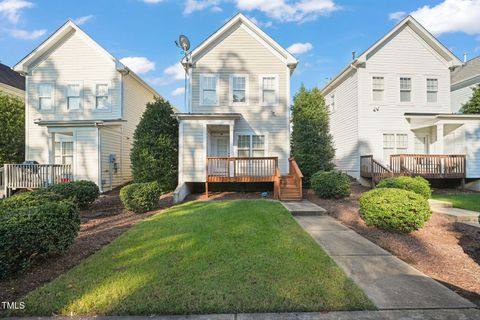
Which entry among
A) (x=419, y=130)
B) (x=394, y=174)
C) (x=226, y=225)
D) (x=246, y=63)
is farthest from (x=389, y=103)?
(x=226, y=225)

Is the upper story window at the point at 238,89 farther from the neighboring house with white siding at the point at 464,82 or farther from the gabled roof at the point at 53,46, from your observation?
the neighboring house with white siding at the point at 464,82

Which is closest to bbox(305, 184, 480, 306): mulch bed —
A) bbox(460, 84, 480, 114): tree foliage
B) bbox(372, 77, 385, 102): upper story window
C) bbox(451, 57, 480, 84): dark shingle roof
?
bbox(372, 77, 385, 102): upper story window

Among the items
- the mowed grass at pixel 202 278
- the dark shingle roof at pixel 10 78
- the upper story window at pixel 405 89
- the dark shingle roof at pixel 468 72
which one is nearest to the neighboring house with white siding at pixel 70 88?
the dark shingle roof at pixel 10 78

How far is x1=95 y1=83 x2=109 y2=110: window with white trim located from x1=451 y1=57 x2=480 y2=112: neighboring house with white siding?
24.2 meters

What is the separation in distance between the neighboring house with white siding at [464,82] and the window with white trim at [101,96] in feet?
79.3

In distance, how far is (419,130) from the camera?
1557 centimetres

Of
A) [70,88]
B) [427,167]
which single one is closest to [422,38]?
[427,167]

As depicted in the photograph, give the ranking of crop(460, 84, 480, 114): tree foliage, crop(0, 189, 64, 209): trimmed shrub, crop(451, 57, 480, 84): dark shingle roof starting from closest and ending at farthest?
crop(0, 189, 64, 209): trimmed shrub → crop(460, 84, 480, 114): tree foliage → crop(451, 57, 480, 84): dark shingle roof

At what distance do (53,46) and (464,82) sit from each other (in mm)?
27884

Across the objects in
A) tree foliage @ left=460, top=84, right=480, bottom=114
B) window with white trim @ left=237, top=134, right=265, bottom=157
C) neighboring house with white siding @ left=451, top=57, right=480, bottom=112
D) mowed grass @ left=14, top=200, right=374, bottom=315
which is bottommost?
mowed grass @ left=14, top=200, right=374, bottom=315

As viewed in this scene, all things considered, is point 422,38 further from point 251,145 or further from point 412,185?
point 251,145

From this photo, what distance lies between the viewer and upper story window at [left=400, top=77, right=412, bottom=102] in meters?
15.5

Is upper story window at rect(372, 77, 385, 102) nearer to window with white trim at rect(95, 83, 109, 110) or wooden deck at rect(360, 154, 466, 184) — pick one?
wooden deck at rect(360, 154, 466, 184)

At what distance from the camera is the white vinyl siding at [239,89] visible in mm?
14109
